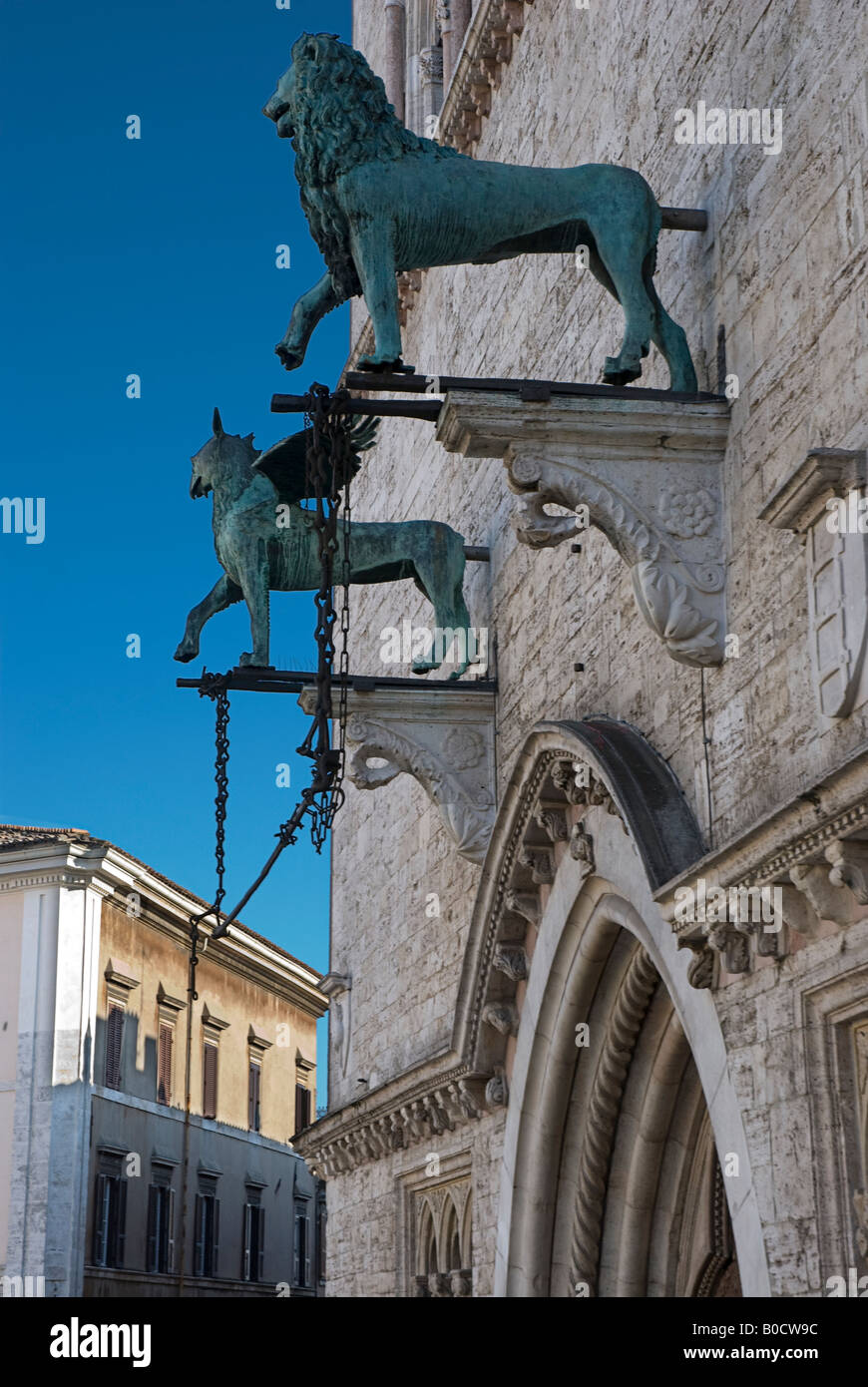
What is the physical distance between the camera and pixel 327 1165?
13.8 meters

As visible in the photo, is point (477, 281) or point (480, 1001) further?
point (477, 281)

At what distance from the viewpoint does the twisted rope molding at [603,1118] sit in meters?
8.06

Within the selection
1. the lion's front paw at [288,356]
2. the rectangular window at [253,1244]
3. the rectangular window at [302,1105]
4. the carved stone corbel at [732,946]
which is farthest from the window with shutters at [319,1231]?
the carved stone corbel at [732,946]

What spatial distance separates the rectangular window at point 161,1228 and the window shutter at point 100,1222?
1317 millimetres

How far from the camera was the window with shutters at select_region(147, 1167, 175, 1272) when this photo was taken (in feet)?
79.6

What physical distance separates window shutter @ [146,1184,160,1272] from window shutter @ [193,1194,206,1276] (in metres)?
1.42

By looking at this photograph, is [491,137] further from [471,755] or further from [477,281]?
[471,755]

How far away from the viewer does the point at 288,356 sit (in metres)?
7.88

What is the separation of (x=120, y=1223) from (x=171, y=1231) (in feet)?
5.84

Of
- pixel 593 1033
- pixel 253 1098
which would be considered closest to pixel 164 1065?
pixel 253 1098

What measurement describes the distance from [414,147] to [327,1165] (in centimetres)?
868
